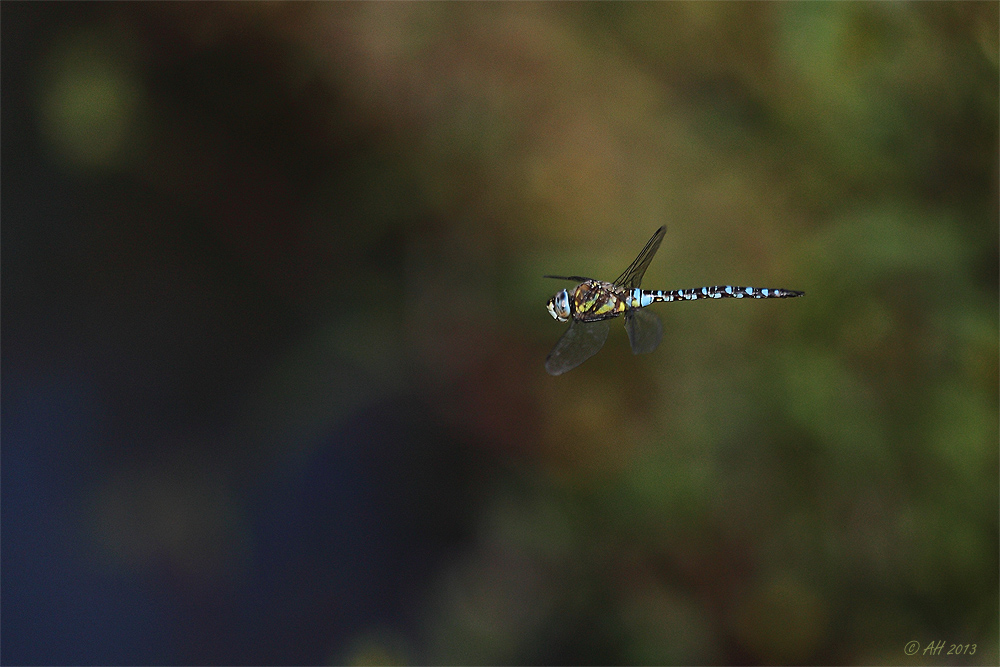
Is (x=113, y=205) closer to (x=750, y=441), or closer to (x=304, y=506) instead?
(x=304, y=506)

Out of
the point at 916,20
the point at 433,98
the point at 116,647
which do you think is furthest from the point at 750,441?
the point at 116,647

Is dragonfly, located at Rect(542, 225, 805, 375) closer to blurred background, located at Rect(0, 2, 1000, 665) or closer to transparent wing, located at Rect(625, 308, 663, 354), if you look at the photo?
transparent wing, located at Rect(625, 308, 663, 354)

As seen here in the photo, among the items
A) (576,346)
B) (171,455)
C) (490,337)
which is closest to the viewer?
(576,346)

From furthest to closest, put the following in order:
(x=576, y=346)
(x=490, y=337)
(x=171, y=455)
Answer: (x=171, y=455)
(x=490, y=337)
(x=576, y=346)

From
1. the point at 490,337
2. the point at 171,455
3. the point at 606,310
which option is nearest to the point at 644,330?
the point at 606,310

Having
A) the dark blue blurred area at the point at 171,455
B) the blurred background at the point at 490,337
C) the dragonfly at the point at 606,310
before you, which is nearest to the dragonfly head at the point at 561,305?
the dragonfly at the point at 606,310

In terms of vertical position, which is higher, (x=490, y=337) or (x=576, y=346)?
(x=490, y=337)

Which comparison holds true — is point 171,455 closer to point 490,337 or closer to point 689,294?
point 490,337
